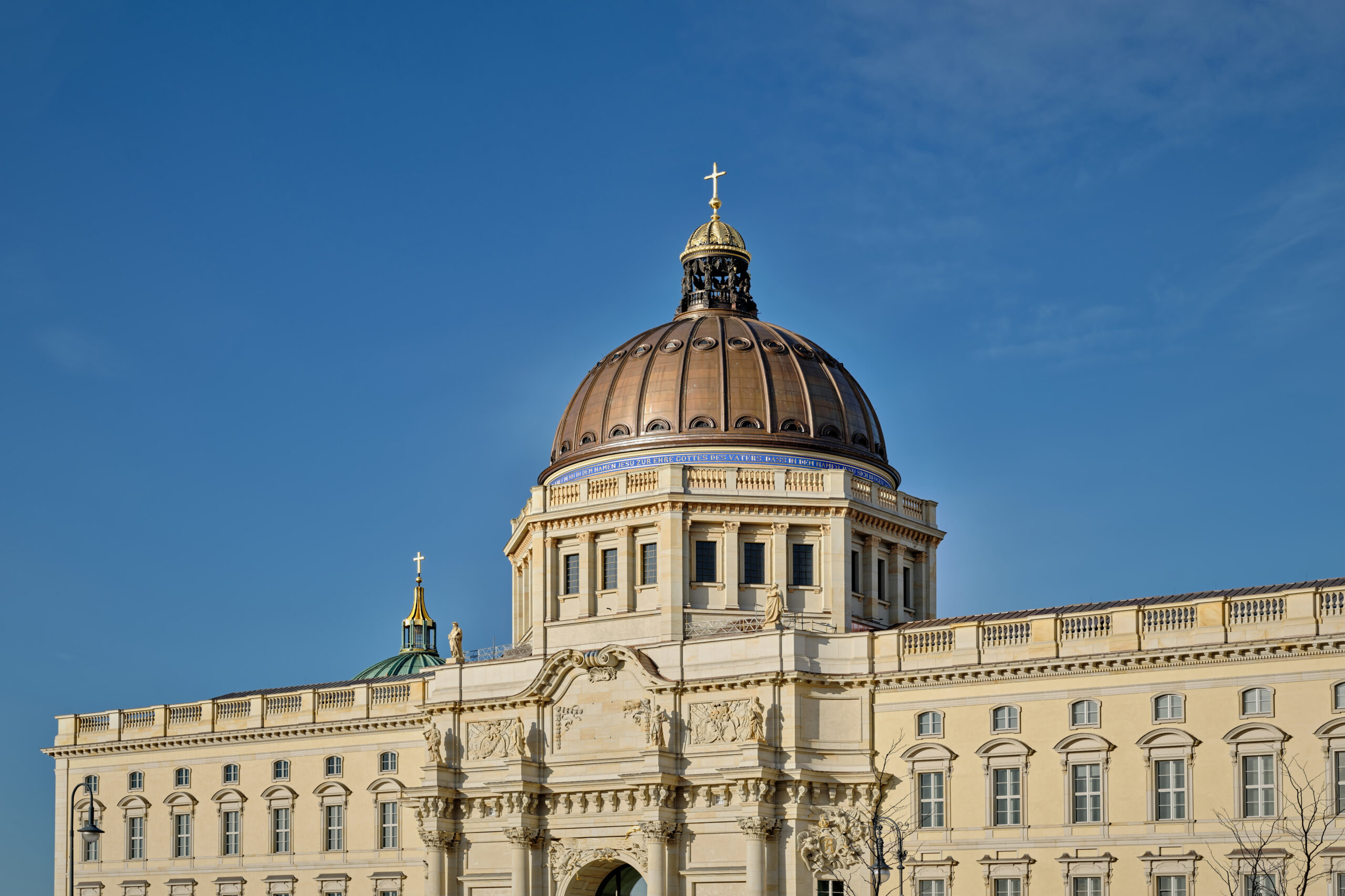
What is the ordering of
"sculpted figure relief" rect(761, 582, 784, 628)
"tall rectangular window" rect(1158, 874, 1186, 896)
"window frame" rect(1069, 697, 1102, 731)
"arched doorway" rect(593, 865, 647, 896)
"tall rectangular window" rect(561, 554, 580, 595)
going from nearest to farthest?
1. "tall rectangular window" rect(1158, 874, 1186, 896)
2. "window frame" rect(1069, 697, 1102, 731)
3. "sculpted figure relief" rect(761, 582, 784, 628)
4. "arched doorway" rect(593, 865, 647, 896)
5. "tall rectangular window" rect(561, 554, 580, 595)

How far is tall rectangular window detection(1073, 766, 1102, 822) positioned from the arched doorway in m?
19.3

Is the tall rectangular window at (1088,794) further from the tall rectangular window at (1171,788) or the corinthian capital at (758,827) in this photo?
the corinthian capital at (758,827)

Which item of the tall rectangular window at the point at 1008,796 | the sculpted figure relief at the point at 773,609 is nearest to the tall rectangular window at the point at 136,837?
the sculpted figure relief at the point at 773,609

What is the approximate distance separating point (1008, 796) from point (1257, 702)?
9.59 m

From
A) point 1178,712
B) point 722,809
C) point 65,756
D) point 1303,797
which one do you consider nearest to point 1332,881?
point 1303,797

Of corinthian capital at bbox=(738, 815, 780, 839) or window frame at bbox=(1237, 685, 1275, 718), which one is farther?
corinthian capital at bbox=(738, 815, 780, 839)

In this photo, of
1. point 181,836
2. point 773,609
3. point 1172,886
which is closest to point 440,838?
point 181,836

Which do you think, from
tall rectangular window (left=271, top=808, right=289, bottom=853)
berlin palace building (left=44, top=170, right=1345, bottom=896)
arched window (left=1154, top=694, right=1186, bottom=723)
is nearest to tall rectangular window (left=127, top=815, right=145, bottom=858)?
berlin palace building (left=44, top=170, right=1345, bottom=896)

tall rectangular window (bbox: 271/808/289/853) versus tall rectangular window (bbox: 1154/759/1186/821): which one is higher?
tall rectangular window (bbox: 1154/759/1186/821)

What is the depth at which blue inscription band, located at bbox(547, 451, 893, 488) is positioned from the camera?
8706 cm

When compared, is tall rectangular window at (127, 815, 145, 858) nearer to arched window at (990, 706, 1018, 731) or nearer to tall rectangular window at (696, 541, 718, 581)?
tall rectangular window at (696, 541, 718, 581)

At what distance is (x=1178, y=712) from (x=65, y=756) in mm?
52918

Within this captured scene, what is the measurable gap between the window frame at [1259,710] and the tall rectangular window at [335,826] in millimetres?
38594

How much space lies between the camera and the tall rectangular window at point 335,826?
3457 inches
